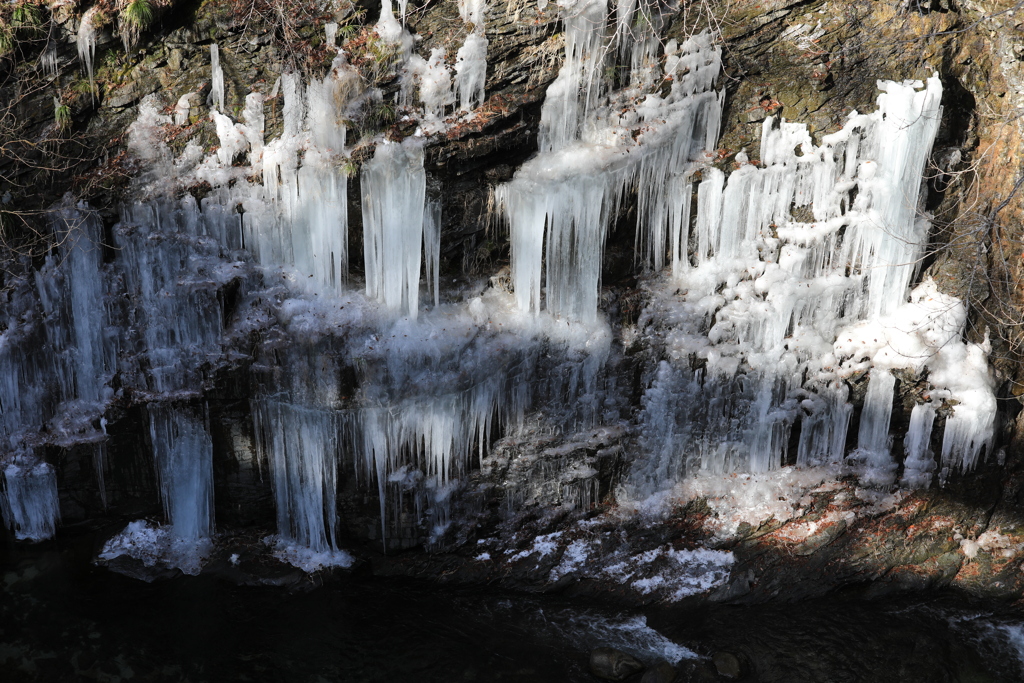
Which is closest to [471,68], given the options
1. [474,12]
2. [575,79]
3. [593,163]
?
[474,12]

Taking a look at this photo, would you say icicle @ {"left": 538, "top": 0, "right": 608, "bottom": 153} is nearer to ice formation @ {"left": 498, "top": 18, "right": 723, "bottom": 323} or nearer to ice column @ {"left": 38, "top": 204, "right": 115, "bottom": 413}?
ice formation @ {"left": 498, "top": 18, "right": 723, "bottom": 323}

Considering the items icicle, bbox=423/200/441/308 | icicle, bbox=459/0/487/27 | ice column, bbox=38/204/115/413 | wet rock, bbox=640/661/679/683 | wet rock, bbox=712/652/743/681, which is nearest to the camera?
wet rock, bbox=640/661/679/683

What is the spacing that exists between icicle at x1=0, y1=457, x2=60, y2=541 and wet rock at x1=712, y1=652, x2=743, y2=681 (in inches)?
252

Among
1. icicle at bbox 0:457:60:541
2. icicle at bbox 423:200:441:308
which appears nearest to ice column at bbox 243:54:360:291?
icicle at bbox 423:200:441:308

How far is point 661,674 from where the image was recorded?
653cm

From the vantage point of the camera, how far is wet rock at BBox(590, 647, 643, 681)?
6.54 metres

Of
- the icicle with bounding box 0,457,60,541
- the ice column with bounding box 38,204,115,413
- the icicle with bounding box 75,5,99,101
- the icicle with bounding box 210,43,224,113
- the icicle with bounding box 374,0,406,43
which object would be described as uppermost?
the icicle with bounding box 374,0,406,43

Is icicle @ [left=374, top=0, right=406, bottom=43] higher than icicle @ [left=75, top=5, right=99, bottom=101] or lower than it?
higher

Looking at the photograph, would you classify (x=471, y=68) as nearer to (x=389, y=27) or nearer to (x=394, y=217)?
(x=389, y=27)

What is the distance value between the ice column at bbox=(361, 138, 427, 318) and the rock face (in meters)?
0.13

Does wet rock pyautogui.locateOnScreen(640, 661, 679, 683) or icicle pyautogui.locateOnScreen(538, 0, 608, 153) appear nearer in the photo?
wet rock pyautogui.locateOnScreen(640, 661, 679, 683)

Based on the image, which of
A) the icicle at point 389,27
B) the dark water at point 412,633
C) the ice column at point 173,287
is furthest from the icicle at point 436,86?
the dark water at point 412,633

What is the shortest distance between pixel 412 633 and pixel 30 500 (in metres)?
3.98

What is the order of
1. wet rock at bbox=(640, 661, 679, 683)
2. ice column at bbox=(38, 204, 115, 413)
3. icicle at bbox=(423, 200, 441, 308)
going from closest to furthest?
wet rock at bbox=(640, 661, 679, 683) < ice column at bbox=(38, 204, 115, 413) < icicle at bbox=(423, 200, 441, 308)
